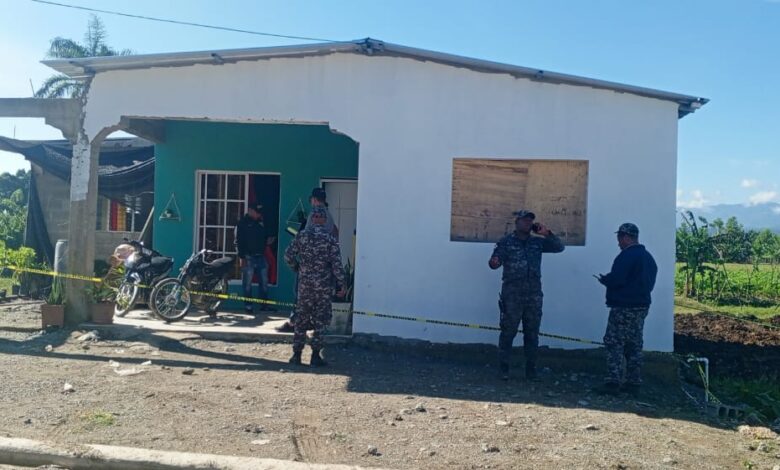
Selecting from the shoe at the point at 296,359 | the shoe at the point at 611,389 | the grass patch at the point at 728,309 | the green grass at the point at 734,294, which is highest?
the green grass at the point at 734,294

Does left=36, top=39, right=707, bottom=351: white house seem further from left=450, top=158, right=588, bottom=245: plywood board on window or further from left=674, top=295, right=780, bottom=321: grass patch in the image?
left=674, top=295, right=780, bottom=321: grass patch

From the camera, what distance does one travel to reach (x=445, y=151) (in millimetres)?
8422

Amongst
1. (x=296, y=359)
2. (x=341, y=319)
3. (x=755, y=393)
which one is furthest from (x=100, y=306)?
(x=755, y=393)

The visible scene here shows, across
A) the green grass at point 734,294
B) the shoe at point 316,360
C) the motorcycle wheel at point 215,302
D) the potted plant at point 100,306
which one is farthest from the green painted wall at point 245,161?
the green grass at point 734,294

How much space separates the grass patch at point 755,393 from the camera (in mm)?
7066

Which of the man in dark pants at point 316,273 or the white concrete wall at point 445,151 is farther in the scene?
the white concrete wall at point 445,151

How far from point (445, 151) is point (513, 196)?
1020 millimetres

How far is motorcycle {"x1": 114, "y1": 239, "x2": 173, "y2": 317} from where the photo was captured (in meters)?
9.63

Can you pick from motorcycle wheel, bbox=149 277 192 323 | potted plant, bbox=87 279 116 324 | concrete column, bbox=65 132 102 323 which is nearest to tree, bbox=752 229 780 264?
motorcycle wheel, bbox=149 277 192 323

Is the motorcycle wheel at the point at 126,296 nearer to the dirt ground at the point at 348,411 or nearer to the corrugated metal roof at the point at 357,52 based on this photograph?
the dirt ground at the point at 348,411

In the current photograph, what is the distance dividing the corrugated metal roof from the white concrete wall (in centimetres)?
11

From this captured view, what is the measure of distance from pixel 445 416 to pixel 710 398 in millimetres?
3230

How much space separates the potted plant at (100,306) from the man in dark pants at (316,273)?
3.02m

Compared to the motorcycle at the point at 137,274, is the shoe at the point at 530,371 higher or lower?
lower
